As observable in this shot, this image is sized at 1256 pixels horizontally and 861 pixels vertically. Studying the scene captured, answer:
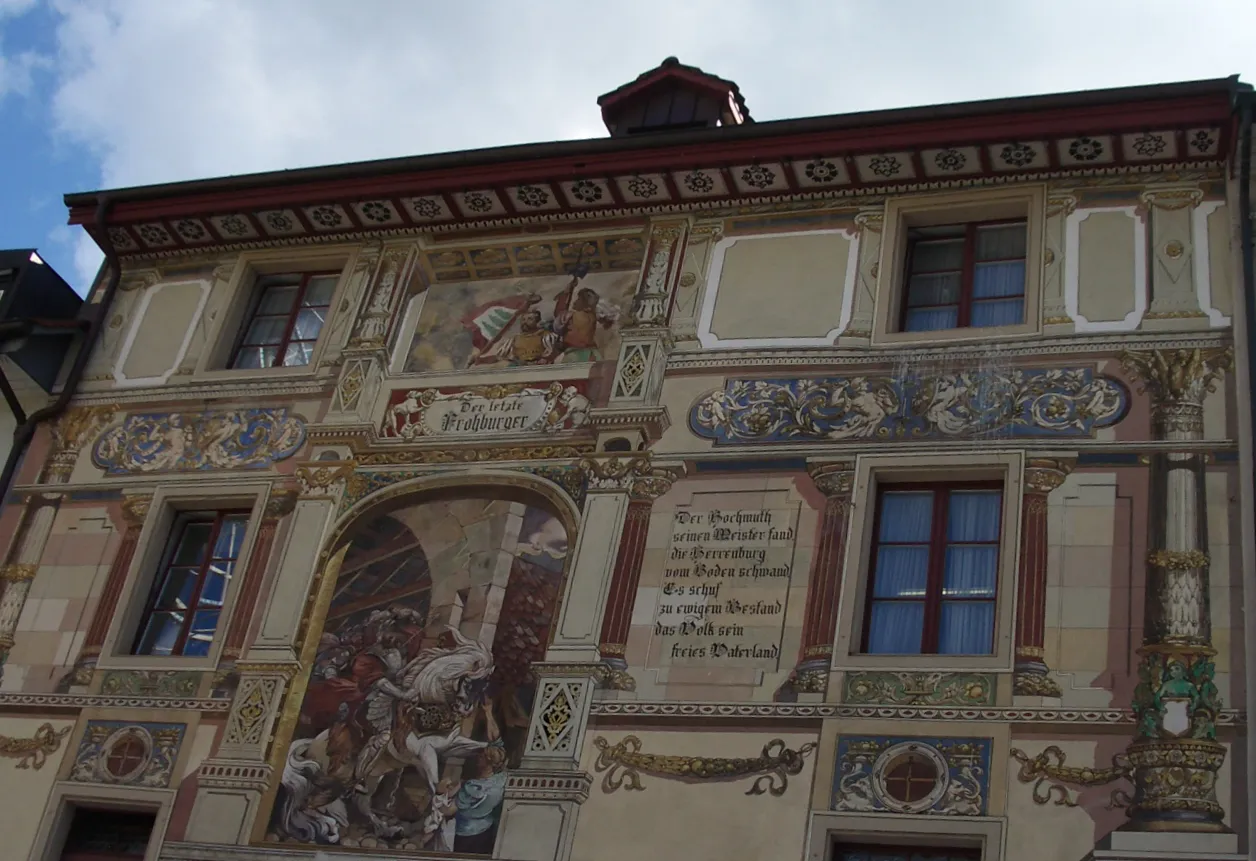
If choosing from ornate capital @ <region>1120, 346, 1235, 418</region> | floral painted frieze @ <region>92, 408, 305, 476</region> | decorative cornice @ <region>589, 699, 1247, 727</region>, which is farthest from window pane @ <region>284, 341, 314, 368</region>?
ornate capital @ <region>1120, 346, 1235, 418</region>

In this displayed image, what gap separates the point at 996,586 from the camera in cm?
1317

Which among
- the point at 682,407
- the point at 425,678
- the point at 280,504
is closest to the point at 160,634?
the point at 280,504

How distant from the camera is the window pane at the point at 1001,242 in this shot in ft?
51.0

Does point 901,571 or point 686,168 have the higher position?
point 686,168

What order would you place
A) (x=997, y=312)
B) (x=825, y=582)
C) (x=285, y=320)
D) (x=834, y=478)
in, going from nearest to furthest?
(x=825, y=582), (x=834, y=478), (x=997, y=312), (x=285, y=320)

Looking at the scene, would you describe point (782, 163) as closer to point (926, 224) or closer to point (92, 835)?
point (926, 224)

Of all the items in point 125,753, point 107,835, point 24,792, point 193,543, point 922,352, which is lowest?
point 107,835

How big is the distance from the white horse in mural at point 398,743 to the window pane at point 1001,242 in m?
5.45

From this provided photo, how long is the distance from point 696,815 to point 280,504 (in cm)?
505

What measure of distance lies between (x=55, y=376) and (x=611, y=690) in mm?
7175

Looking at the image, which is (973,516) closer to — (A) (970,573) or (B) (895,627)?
(A) (970,573)

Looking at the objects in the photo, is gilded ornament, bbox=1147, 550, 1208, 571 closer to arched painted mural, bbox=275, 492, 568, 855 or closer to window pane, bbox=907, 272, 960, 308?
window pane, bbox=907, 272, 960, 308

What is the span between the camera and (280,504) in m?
15.7

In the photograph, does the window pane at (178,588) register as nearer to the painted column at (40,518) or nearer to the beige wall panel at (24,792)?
the painted column at (40,518)
